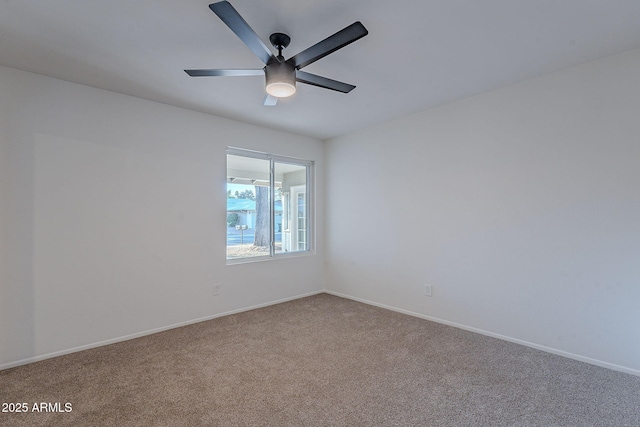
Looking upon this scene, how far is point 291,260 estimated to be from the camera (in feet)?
15.0

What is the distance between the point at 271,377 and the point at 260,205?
2515mm

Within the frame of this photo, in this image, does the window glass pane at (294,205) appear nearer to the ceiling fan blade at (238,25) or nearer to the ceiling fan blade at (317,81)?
the ceiling fan blade at (317,81)

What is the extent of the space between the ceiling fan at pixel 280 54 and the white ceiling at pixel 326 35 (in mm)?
252

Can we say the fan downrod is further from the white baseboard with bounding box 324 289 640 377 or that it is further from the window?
the white baseboard with bounding box 324 289 640 377

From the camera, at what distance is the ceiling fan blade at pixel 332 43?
5.30ft

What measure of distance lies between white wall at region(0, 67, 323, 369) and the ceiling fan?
59.9 inches

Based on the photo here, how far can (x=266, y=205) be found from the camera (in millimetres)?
4434

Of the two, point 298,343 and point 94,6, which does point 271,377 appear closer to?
point 298,343

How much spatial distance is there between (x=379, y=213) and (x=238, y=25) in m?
3.05

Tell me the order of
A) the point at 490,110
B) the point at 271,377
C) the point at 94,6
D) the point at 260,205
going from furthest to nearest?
the point at 260,205
the point at 490,110
the point at 271,377
the point at 94,6

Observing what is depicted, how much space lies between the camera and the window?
4.08m

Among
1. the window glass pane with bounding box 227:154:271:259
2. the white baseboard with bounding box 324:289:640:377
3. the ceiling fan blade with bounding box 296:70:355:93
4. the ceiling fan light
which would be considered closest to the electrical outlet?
the white baseboard with bounding box 324:289:640:377

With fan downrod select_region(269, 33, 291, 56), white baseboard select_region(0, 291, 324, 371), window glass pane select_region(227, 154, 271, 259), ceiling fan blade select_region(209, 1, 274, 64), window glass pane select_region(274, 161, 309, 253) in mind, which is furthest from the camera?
window glass pane select_region(274, 161, 309, 253)

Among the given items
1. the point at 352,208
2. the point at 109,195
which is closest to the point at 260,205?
the point at 352,208
